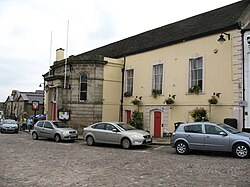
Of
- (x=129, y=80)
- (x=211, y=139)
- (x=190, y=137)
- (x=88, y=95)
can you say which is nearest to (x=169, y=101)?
(x=129, y=80)

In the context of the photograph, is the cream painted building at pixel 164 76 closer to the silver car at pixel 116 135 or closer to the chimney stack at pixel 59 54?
the silver car at pixel 116 135

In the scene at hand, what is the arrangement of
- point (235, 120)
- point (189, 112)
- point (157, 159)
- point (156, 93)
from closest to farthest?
point (157, 159), point (235, 120), point (189, 112), point (156, 93)

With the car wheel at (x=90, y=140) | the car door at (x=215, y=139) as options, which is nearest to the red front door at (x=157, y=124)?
the car wheel at (x=90, y=140)

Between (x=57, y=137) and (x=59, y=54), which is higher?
(x=59, y=54)

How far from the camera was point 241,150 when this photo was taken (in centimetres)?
1169

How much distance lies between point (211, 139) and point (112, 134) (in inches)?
237

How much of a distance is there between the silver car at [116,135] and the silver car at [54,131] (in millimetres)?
2491

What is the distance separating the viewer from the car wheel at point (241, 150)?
11.6m

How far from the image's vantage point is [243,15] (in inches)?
653

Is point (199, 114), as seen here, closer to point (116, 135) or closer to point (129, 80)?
point (116, 135)

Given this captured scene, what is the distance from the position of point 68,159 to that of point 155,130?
1083cm

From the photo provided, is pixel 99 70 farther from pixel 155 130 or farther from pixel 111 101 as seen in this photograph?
pixel 155 130

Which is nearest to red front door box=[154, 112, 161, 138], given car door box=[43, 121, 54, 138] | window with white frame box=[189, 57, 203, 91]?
window with white frame box=[189, 57, 203, 91]

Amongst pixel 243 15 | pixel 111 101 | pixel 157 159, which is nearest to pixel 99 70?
pixel 111 101
